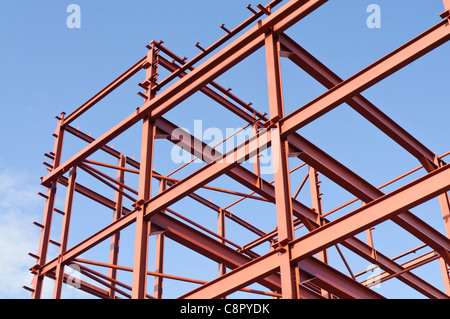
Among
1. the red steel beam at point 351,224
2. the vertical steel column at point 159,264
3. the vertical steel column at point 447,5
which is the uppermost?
the vertical steel column at point 447,5

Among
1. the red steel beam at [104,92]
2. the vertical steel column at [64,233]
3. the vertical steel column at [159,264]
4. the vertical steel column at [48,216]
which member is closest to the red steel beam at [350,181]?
the red steel beam at [104,92]

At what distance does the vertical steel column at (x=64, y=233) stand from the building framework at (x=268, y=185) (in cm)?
3

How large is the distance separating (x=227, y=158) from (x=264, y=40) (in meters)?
3.06

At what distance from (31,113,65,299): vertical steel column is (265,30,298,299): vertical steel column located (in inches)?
336

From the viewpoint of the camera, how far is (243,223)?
85.8 ft

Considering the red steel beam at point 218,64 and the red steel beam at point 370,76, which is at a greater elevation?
the red steel beam at point 218,64

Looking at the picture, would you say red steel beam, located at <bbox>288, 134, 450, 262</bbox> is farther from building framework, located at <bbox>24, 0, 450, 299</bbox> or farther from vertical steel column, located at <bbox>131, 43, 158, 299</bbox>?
vertical steel column, located at <bbox>131, 43, 158, 299</bbox>

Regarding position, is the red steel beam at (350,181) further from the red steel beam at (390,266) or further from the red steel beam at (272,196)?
→ the red steel beam at (390,266)

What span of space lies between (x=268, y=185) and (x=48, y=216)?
6.69m

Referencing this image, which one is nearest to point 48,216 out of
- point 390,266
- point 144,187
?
point 144,187

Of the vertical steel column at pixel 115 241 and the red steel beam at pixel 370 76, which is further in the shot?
the vertical steel column at pixel 115 241

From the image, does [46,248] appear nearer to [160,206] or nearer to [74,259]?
[74,259]

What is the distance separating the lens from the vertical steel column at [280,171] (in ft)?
42.3
